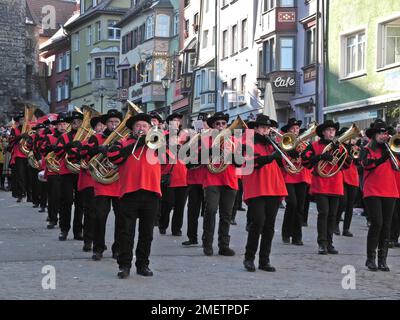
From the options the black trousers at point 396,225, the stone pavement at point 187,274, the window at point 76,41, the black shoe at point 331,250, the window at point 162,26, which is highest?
the window at point 76,41

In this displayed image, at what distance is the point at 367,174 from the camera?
38.5ft

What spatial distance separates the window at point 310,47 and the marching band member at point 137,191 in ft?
88.4

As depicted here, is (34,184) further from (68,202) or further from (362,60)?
(362,60)

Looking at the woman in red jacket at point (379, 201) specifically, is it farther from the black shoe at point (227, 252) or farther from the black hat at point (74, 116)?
the black hat at point (74, 116)

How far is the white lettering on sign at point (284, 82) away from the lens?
38.6 m

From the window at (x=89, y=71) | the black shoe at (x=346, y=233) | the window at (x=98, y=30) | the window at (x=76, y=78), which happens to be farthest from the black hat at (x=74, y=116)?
the window at (x=76, y=78)

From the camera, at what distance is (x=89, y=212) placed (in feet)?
41.3

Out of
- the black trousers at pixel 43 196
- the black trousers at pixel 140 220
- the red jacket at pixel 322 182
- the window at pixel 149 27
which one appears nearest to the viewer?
the black trousers at pixel 140 220

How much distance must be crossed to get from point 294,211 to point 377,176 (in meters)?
3.07

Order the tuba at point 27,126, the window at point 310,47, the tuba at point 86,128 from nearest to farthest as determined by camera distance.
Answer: the tuba at point 86,128
the tuba at point 27,126
the window at point 310,47

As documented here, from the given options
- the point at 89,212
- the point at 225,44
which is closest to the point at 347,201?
the point at 89,212

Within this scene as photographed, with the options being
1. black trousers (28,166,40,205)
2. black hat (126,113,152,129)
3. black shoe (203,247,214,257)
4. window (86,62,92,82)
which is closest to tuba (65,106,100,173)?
black shoe (203,247,214,257)

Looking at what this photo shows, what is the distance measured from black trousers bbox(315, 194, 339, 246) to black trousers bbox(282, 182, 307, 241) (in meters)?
1.03

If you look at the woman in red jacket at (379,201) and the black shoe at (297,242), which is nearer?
the woman in red jacket at (379,201)
